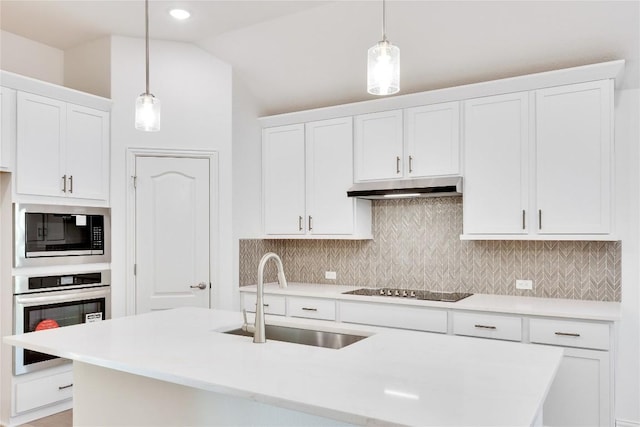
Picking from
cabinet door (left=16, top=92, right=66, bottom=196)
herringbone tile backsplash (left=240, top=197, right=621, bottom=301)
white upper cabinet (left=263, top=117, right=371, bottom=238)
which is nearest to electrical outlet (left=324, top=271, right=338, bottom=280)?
herringbone tile backsplash (left=240, top=197, right=621, bottom=301)

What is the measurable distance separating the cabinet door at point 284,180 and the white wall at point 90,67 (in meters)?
1.46

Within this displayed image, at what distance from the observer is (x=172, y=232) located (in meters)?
4.17

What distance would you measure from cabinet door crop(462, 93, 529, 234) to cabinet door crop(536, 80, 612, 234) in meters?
0.11

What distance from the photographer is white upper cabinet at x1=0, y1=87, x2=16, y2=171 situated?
3.30m

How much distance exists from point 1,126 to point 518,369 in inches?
136

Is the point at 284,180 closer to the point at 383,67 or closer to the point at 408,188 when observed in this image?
the point at 408,188

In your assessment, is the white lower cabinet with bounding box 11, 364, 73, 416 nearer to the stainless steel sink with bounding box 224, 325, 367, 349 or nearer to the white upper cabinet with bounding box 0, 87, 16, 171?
the white upper cabinet with bounding box 0, 87, 16, 171

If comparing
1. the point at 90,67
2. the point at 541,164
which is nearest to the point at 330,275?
the point at 541,164

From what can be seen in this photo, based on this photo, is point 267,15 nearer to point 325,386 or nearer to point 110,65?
point 110,65

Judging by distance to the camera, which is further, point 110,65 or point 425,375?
→ point 110,65

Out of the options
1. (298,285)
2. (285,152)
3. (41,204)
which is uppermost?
(285,152)

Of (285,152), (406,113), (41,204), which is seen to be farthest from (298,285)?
(41,204)

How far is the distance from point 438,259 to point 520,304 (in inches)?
35.2

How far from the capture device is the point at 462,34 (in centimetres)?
352
